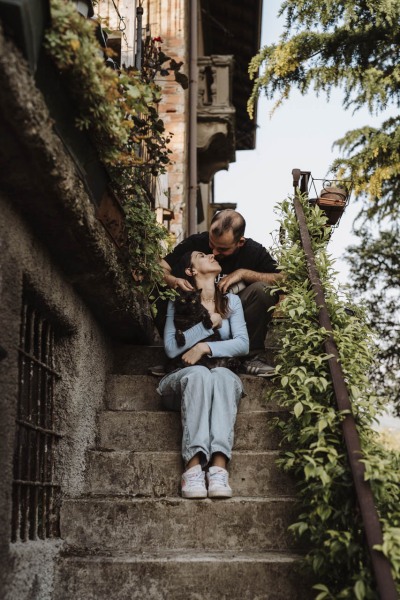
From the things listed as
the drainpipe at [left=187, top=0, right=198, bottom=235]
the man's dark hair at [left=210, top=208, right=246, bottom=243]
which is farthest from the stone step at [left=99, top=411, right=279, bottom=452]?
the drainpipe at [left=187, top=0, right=198, bottom=235]

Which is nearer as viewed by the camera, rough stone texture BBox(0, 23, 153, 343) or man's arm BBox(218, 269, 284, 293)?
rough stone texture BBox(0, 23, 153, 343)

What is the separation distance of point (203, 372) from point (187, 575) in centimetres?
107

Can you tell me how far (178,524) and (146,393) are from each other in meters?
1.17

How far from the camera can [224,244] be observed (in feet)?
16.6

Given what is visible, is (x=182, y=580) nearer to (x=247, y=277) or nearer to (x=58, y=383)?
(x=58, y=383)

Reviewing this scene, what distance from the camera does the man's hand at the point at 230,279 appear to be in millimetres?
4879

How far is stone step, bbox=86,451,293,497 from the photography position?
3.87 metres

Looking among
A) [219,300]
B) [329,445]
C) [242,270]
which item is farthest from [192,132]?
[329,445]

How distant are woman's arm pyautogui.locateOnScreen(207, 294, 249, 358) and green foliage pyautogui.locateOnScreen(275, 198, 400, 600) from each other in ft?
0.91

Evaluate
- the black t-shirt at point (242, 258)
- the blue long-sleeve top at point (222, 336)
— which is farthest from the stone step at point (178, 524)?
the black t-shirt at point (242, 258)

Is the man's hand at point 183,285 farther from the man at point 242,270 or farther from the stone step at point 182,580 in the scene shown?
the stone step at point 182,580

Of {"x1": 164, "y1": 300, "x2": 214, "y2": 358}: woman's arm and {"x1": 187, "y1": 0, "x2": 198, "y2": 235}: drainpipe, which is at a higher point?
{"x1": 187, "y1": 0, "x2": 198, "y2": 235}: drainpipe

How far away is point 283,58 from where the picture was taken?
25.9ft

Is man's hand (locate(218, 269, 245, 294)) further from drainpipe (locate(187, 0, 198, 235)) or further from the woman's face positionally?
drainpipe (locate(187, 0, 198, 235))
